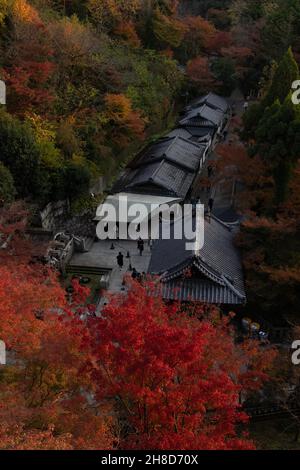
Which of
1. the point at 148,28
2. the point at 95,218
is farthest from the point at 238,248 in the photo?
the point at 148,28

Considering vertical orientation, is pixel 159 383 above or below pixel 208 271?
below

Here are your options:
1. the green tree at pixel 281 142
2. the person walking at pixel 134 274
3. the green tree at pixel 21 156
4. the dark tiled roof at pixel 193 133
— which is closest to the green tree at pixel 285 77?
the green tree at pixel 281 142

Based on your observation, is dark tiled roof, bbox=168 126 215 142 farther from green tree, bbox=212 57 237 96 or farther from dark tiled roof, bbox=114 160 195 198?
green tree, bbox=212 57 237 96

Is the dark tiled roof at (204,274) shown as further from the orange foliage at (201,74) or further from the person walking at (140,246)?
the orange foliage at (201,74)

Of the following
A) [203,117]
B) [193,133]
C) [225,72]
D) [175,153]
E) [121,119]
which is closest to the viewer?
[121,119]

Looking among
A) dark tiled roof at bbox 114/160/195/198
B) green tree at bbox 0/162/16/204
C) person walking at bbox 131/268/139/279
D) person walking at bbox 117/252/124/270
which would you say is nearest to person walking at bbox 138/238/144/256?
person walking at bbox 117/252/124/270

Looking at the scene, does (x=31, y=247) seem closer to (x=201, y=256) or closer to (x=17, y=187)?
(x=17, y=187)

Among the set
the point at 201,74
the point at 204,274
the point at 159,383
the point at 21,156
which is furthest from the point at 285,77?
the point at 201,74

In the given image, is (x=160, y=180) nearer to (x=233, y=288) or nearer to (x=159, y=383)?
(x=233, y=288)
